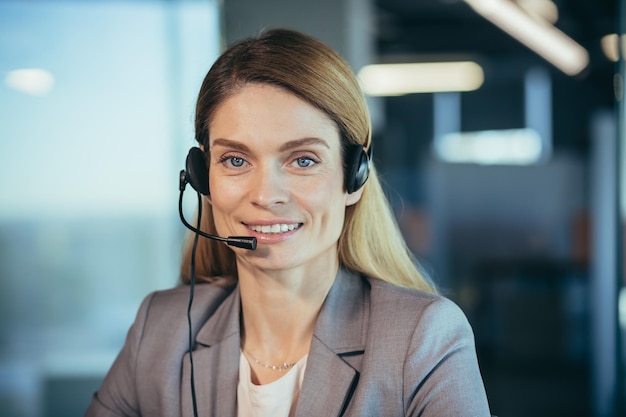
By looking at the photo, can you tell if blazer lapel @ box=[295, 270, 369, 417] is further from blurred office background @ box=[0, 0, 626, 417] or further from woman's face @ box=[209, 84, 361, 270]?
blurred office background @ box=[0, 0, 626, 417]

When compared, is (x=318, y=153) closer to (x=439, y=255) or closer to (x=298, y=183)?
(x=298, y=183)

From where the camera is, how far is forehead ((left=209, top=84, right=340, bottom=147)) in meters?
1.39

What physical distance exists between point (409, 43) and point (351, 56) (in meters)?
5.81

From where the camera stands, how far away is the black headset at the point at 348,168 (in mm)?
1461

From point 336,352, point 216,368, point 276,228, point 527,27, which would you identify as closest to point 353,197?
point 276,228

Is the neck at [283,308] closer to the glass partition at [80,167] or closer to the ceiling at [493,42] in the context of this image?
the glass partition at [80,167]

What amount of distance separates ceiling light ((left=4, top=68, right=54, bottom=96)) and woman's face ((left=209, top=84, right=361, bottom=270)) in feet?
7.18

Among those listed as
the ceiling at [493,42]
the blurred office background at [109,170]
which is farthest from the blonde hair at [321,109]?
the ceiling at [493,42]

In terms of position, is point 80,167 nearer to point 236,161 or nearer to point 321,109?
point 236,161

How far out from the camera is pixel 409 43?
9.52m

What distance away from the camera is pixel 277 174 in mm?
1400

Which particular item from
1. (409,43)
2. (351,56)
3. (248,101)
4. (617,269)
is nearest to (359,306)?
(248,101)

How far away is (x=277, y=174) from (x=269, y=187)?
33mm

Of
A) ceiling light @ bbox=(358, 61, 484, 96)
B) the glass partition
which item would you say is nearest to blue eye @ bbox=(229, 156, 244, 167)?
the glass partition
